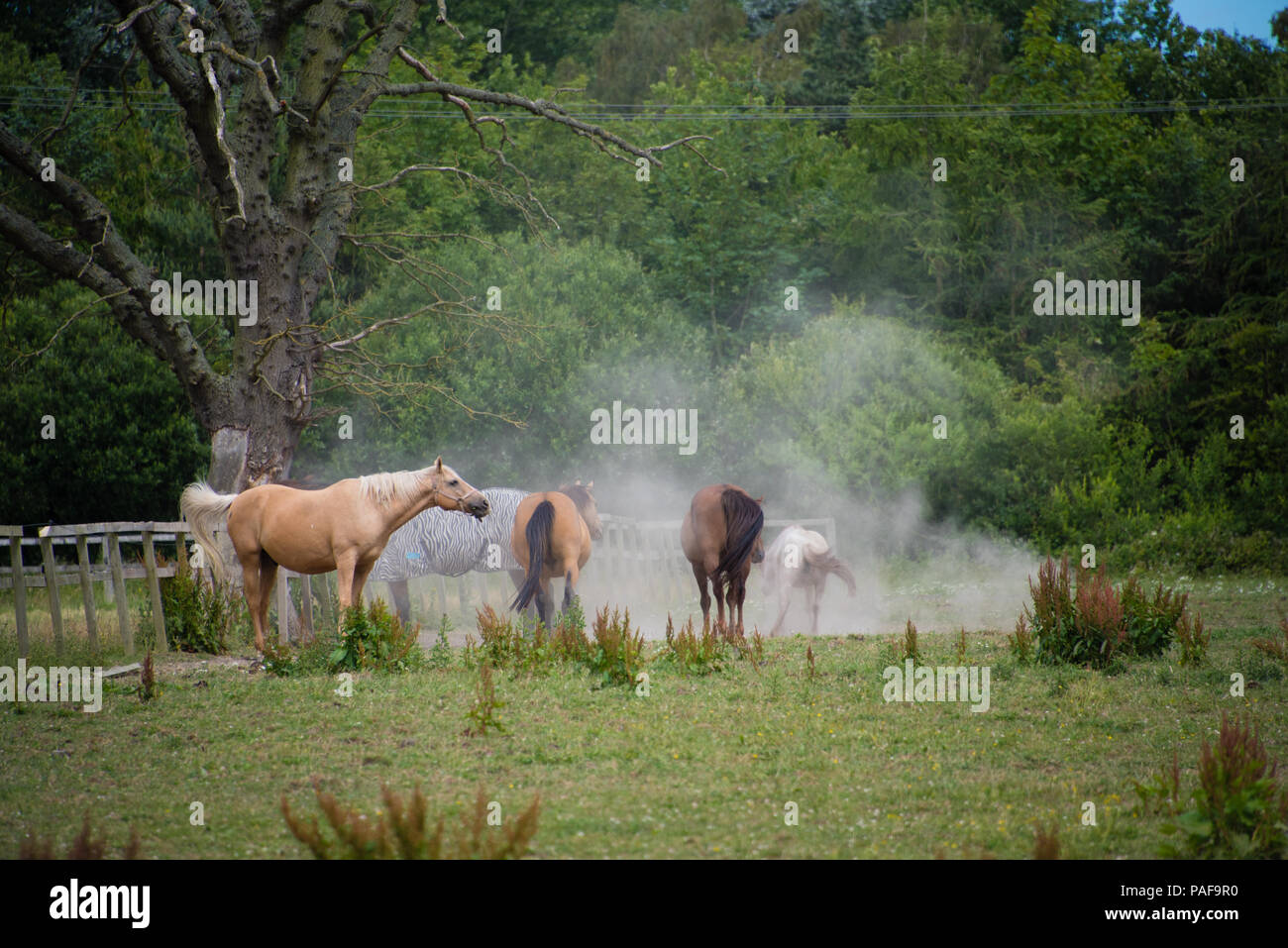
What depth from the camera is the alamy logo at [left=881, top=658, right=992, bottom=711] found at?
10203 mm

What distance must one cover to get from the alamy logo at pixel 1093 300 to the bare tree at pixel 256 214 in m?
20.9

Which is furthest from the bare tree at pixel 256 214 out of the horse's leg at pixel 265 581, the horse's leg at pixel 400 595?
the horse's leg at pixel 265 581

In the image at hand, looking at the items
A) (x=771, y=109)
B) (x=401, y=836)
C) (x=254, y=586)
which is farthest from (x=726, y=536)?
(x=771, y=109)

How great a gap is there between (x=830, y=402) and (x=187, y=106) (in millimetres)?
14276

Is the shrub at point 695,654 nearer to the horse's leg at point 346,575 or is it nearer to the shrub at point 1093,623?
the shrub at point 1093,623

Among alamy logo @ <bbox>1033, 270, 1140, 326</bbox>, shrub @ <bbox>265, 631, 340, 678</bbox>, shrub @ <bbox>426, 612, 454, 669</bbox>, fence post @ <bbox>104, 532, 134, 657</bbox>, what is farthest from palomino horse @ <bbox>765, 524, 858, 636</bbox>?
alamy logo @ <bbox>1033, 270, 1140, 326</bbox>

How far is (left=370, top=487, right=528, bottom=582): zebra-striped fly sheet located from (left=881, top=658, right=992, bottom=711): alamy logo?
290 inches

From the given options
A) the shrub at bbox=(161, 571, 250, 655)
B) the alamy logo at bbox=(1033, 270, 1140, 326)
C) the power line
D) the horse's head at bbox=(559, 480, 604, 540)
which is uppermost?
the power line

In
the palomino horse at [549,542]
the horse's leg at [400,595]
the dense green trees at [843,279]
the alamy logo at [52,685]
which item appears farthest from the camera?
the dense green trees at [843,279]

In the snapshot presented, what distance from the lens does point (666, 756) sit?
27.3 ft

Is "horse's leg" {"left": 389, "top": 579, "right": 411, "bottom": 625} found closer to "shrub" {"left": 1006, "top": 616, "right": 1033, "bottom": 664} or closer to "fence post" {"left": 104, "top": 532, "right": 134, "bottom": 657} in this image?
"fence post" {"left": 104, "top": 532, "right": 134, "bottom": 657}

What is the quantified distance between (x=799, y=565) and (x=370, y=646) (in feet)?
22.9

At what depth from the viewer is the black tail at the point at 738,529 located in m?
13.4

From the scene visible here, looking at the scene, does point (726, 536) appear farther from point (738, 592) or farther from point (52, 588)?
point (52, 588)
